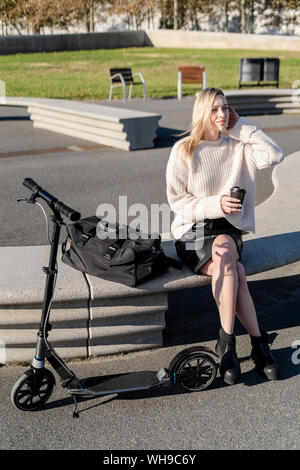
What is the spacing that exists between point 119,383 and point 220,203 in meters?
1.28

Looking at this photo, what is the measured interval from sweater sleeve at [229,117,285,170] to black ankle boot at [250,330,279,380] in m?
1.22

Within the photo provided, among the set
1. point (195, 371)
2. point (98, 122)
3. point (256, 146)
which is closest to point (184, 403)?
point (195, 371)

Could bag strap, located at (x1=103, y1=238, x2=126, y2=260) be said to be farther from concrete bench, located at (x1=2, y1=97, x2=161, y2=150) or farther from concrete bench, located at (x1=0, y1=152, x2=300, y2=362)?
concrete bench, located at (x1=2, y1=97, x2=161, y2=150)

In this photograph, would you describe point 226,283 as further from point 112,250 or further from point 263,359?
point 112,250

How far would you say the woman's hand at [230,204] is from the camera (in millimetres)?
3947

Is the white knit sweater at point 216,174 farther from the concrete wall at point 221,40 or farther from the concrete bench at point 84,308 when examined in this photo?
the concrete wall at point 221,40

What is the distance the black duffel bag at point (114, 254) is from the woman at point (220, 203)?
0.34 meters

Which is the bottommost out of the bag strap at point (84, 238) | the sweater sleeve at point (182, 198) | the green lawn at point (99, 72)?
the green lawn at point (99, 72)

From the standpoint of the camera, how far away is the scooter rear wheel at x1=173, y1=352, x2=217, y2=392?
3.72 metres

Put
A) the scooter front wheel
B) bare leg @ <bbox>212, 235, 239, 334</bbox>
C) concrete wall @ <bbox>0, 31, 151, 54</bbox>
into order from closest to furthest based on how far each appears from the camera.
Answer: the scooter front wheel < bare leg @ <bbox>212, 235, 239, 334</bbox> < concrete wall @ <bbox>0, 31, 151, 54</bbox>

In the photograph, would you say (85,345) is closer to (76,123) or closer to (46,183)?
(46,183)

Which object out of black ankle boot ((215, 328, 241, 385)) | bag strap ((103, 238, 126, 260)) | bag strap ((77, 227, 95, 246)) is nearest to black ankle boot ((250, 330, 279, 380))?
black ankle boot ((215, 328, 241, 385))

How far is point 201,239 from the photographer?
4191mm

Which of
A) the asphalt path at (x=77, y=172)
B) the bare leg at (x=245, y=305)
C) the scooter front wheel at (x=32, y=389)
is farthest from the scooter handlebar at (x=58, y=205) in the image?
the asphalt path at (x=77, y=172)
